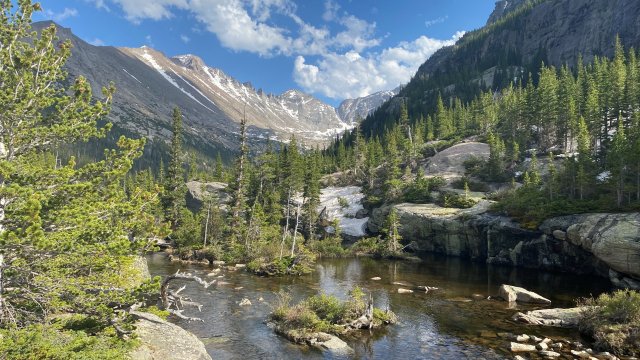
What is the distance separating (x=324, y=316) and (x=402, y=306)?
9.05 m

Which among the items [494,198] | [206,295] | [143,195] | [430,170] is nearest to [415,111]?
[430,170]

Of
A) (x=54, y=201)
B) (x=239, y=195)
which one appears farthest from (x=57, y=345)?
(x=239, y=195)

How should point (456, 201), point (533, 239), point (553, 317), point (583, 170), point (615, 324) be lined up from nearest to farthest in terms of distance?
point (615, 324)
point (553, 317)
point (533, 239)
point (583, 170)
point (456, 201)

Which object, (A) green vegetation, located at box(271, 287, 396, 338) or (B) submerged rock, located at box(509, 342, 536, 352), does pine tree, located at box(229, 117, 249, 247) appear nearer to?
(A) green vegetation, located at box(271, 287, 396, 338)

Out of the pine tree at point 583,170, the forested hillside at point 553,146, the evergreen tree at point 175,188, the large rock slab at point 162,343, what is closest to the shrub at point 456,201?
the forested hillside at point 553,146

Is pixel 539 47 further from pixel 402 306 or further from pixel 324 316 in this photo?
pixel 324 316

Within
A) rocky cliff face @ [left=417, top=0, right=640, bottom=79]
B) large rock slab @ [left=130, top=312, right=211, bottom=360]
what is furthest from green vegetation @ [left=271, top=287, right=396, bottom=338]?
rocky cliff face @ [left=417, top=0, right=640, bottom=79]

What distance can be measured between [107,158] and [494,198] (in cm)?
6620

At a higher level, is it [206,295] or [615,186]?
[615,186]

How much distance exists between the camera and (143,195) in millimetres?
15352

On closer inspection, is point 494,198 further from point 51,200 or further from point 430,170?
point 51,200

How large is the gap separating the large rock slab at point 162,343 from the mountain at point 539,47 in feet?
507

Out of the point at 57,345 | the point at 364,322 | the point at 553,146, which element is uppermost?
the point at 553,146

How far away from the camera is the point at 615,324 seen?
24875 mm
